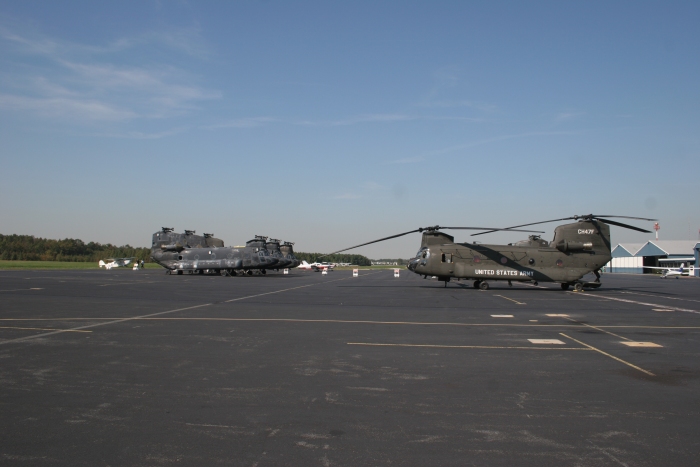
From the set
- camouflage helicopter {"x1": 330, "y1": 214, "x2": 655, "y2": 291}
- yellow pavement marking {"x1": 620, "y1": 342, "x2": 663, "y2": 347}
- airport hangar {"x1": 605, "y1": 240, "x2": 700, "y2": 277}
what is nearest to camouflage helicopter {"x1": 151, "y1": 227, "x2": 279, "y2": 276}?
camouflage helicopter {"x1": 330, "y1": 214, "x2": 655, "y2": 291}

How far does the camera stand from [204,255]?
60.2 m

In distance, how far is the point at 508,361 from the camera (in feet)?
34.0

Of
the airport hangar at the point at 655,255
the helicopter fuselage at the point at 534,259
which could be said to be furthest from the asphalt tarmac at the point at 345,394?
the airport hangar at the point at 655,255

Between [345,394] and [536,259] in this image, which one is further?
[536,259]

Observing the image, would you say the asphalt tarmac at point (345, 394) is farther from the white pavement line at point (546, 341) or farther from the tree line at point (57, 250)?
the tree line at point (57, 250)

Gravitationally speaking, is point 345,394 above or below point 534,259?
below

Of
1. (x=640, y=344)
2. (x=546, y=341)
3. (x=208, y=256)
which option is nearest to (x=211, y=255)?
(x=208, y=256)

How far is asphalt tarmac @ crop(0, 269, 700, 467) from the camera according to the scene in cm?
546

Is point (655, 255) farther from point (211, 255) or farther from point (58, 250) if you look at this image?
point (58, 250)

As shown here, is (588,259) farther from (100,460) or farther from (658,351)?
(100,460)

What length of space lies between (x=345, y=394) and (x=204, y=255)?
5539 centimetres

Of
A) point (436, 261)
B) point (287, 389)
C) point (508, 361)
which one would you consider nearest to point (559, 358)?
point (508, 361)

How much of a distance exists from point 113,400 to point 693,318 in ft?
65.0

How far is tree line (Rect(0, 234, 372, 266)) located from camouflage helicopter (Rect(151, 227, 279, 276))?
72839 millimetres
